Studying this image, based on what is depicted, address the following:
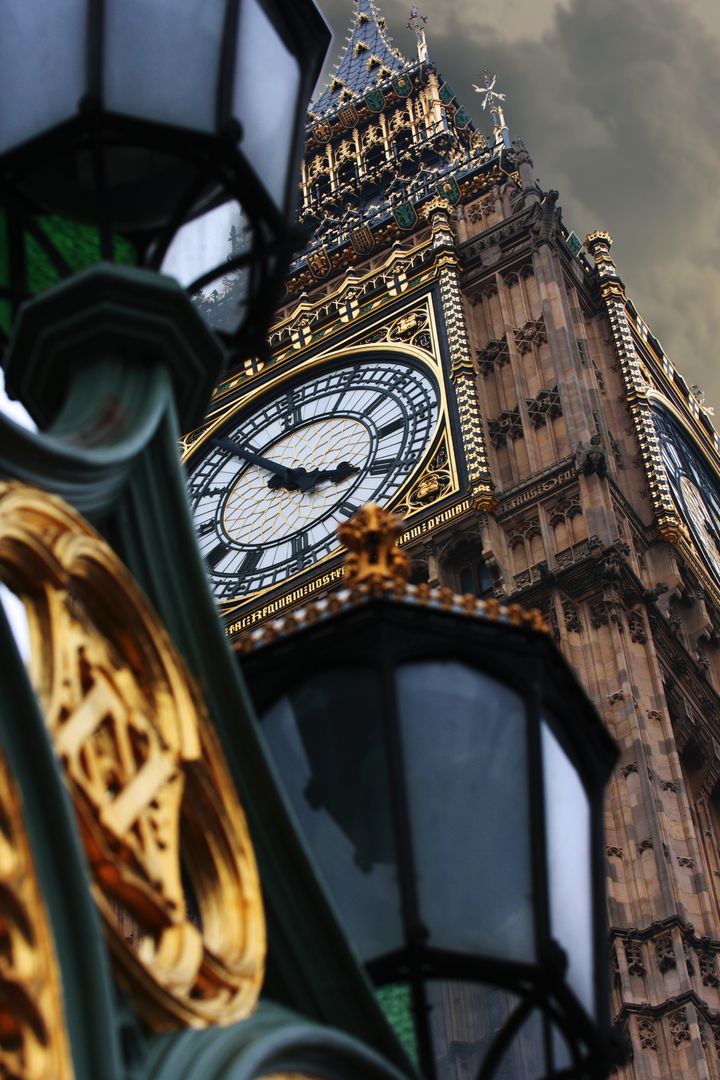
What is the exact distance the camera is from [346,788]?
11.4 feet

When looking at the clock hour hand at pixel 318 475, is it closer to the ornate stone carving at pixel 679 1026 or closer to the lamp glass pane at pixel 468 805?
the ornate stone carving at pixel 679 1026

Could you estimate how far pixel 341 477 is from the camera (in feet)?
72.3

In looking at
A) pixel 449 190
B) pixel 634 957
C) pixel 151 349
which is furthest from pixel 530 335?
pixel 151 349

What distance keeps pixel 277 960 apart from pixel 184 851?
0.22m

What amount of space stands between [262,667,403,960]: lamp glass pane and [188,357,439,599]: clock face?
57.2ft

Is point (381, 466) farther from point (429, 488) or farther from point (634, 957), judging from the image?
point (634, 957)

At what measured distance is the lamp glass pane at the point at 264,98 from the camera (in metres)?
3.63

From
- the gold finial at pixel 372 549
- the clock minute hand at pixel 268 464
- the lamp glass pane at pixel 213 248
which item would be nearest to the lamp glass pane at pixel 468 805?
the gold finial at pixel 372 549

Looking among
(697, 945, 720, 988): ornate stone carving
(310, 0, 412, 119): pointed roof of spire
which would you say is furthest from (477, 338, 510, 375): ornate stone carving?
(310, 0, 412, 119): pointed roof of spire

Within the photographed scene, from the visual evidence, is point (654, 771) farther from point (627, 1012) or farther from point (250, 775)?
point (250, 775)

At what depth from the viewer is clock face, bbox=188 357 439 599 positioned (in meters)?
21.6

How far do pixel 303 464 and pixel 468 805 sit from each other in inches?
758

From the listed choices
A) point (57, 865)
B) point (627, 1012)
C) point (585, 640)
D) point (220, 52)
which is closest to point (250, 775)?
point (57, 865)

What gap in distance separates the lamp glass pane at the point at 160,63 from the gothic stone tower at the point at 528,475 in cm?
1283
